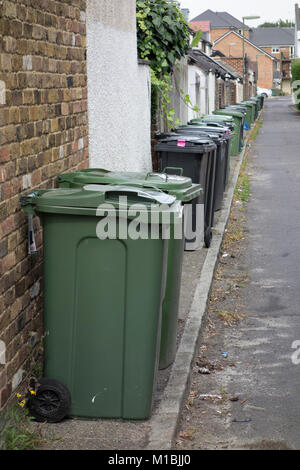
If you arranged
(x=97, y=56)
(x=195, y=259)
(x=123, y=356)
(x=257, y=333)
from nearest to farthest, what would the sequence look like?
(x=123, y=356), (x=257, y=333), (x=97, y=56), (x=195, y=259)

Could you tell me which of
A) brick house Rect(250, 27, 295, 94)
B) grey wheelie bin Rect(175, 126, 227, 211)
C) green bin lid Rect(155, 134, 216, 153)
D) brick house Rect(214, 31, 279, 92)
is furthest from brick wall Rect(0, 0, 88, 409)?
brick house Rect(250, 27, 295, 94)

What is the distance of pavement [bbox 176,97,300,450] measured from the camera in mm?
4407

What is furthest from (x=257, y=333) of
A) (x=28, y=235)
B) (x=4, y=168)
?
(x=4, y=168)

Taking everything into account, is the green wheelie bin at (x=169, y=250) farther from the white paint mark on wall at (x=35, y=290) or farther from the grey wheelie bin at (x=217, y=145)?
the grey wheelie bin at (x=217, y=145)

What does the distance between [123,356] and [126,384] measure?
166 mm

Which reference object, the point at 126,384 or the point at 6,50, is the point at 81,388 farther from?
the point at 6,50

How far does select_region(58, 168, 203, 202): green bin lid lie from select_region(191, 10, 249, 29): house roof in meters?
107

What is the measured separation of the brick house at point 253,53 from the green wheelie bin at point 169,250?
307 ft

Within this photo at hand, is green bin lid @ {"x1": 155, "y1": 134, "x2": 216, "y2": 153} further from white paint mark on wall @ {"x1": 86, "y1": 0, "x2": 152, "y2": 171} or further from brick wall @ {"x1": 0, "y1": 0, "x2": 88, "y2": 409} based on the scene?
brick wall @ {"x1": 0, "y1": 0, "x2": 88, "y2": 409}

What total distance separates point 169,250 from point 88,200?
3.21 ft

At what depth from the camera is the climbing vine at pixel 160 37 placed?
1134cm

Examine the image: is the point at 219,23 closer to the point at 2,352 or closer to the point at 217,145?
the point at 217,145

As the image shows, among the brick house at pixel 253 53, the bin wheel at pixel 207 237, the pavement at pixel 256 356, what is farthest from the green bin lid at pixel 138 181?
the brick house at pixel 253 53
